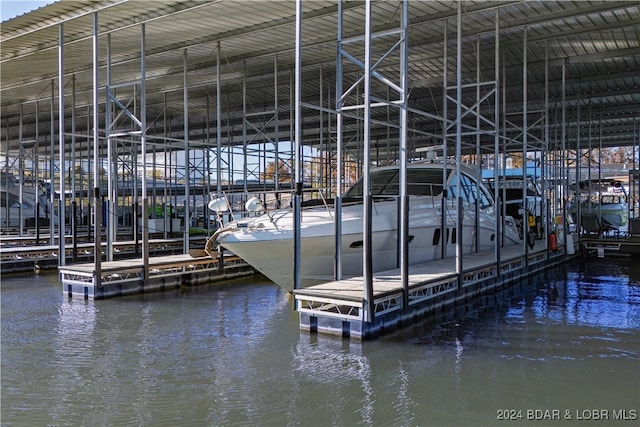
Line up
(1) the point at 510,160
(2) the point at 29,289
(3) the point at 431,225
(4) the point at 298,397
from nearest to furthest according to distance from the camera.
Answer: (4) the point at 298,397
(3) the point at 431,225
(2) the point at 29,289
(1) the point at 510,160

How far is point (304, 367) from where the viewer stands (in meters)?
5.82

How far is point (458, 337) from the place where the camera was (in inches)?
280

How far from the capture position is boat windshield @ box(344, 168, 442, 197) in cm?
1137

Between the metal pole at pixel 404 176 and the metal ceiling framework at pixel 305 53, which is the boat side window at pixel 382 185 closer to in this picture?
the metal ceiling framework at pixel 305 53

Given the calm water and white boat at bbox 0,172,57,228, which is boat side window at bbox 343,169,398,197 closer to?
the calm water

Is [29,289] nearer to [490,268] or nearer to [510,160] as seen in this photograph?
[490,268]

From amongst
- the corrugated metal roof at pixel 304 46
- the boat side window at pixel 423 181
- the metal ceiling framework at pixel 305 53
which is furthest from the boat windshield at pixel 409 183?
the corrugated metal roof at pixel 304 46

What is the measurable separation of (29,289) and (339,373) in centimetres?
816

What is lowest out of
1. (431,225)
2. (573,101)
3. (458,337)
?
(458,337)

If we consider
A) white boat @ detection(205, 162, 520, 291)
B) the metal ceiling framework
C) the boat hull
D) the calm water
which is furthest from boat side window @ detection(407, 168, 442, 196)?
the calm water

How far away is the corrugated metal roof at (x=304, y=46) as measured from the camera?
10.9m

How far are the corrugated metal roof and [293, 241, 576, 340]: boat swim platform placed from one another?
15.1 ft

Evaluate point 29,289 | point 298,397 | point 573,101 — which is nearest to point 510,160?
point 573,101

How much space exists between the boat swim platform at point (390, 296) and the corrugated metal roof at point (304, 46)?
4613 mm
